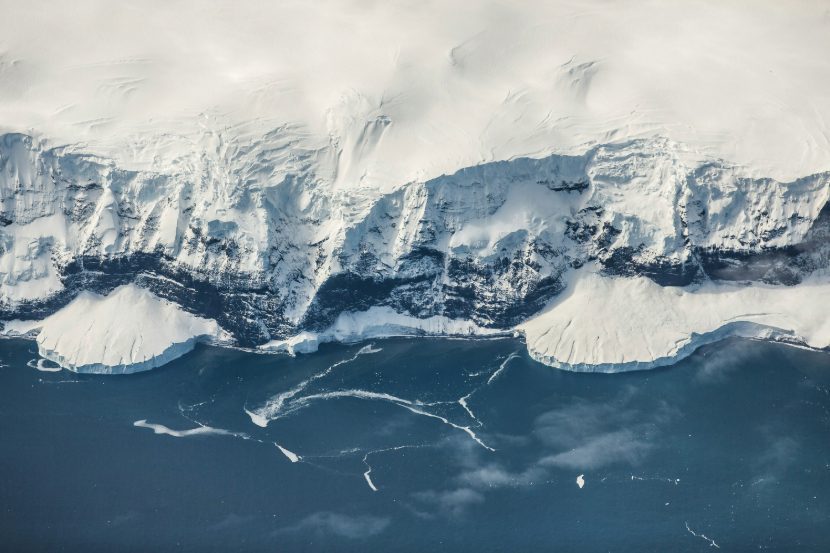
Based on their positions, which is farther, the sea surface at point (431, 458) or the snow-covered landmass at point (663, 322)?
the snow-covered landmass at point (663, 322)

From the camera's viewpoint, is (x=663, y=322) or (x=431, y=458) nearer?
(x=431, y=458)

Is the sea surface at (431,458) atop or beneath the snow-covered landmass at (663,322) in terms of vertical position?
beneath

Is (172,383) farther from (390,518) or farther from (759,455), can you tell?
(759,455)

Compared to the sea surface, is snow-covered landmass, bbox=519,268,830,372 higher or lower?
higher

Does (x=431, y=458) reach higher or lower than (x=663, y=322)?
lower

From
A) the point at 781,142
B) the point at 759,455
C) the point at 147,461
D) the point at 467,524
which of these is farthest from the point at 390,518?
the point at 781,142
